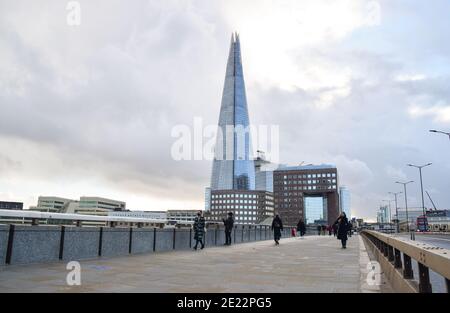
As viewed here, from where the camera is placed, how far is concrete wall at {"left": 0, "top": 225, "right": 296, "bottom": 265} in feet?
35.1

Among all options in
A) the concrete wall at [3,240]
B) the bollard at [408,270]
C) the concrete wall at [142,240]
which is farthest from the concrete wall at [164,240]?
the bollard at [408,270]

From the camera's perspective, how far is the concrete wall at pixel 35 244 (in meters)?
10.6

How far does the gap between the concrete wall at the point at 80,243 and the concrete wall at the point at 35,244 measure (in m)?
0.37

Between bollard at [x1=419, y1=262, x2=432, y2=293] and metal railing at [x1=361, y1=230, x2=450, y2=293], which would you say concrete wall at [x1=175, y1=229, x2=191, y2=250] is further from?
bollard at [x1=419, y1=262, x2=432, y2=293]

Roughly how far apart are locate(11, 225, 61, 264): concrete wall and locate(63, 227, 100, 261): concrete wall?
0.37 metres

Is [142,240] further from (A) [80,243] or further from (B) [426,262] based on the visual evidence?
(B) [426,262]

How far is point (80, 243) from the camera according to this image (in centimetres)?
1273

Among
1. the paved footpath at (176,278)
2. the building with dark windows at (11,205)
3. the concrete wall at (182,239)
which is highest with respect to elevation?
the building with dark windows at (11,205)

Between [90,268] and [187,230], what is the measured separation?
9969 millimetres

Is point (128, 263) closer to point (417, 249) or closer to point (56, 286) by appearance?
point (56, 286)

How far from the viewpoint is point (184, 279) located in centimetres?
898

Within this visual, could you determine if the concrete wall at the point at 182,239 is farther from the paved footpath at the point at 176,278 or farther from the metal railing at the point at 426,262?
the metal railing at the point at 426,262
